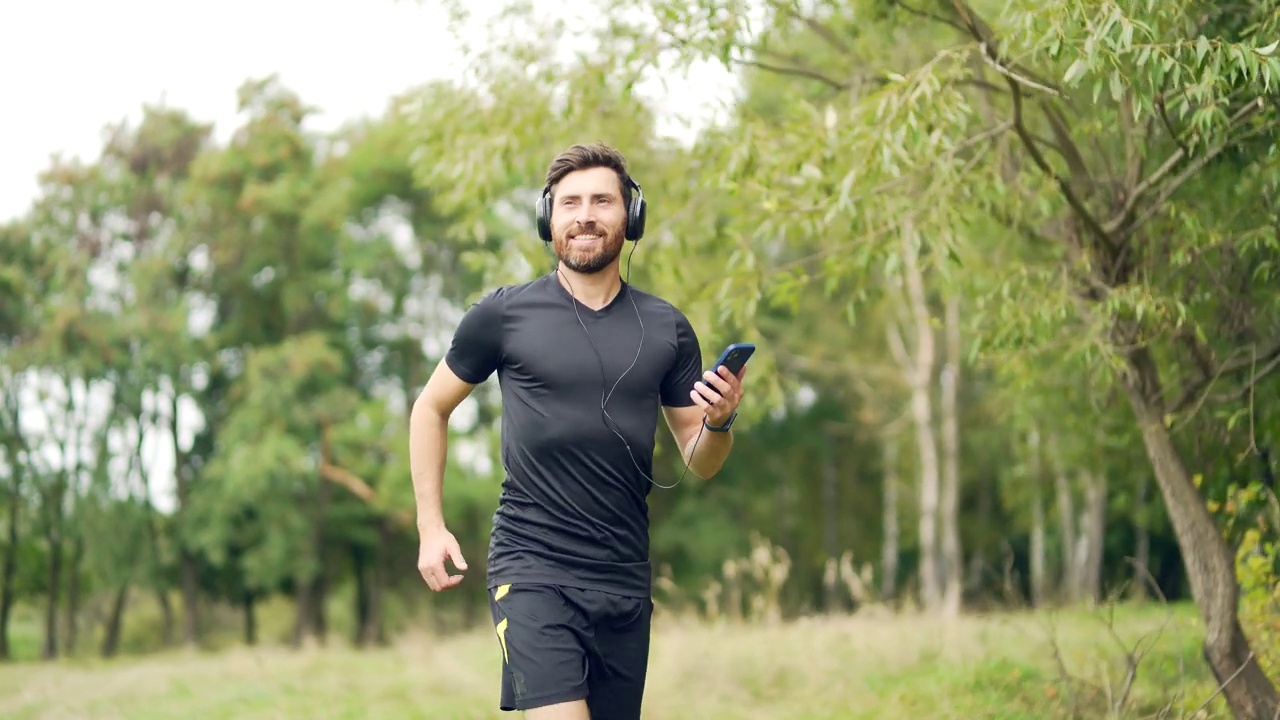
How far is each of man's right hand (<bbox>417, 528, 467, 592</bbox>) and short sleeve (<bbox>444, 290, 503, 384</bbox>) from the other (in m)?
0.48

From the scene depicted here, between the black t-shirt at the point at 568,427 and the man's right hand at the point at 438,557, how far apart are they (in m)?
0.14

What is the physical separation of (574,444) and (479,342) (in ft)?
1.45

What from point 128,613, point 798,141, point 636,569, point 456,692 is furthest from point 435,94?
point 128,613

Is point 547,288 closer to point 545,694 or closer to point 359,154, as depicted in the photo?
point 545,694

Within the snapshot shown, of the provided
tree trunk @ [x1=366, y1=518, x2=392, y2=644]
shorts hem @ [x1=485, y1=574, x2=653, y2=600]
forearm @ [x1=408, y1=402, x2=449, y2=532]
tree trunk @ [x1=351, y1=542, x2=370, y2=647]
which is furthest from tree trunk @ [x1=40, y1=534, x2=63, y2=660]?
shorts hem @ [x1=485, y1=574, x2=653, y2=600]

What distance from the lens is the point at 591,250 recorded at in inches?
165

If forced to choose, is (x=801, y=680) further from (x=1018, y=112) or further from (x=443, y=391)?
(x=443, y=391)

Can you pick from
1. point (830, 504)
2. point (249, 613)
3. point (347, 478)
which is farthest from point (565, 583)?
point (830, 504)

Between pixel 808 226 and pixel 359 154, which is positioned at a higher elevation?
pixel 359 154

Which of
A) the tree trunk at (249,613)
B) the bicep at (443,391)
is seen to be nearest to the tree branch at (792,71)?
the bicep at (443,391)

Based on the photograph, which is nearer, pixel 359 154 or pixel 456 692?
pixel 456 692

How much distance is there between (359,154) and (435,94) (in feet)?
82.8

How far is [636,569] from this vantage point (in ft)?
13.6

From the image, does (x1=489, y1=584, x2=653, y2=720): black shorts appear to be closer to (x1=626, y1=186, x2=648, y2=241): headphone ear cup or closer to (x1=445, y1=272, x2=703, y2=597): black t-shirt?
(x1=445, y1=272, x2=703, y2=597): black t-shirt
